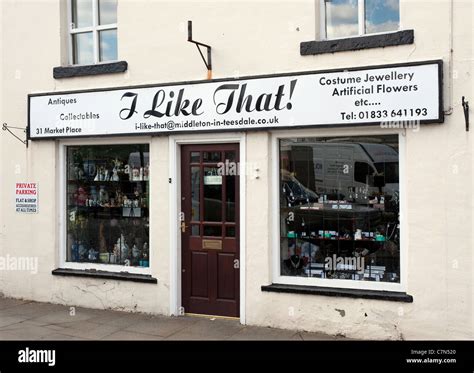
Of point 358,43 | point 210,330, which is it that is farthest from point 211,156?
point 358,43

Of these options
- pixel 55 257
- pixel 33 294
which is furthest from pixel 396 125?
pixel 33 294

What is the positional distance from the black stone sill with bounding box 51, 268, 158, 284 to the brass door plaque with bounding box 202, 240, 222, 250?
0.90 metres

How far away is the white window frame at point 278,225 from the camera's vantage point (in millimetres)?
6910

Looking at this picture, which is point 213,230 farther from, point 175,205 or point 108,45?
point 108,45

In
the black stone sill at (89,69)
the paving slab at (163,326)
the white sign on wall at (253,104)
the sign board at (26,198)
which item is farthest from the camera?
the sign board at (26,198)

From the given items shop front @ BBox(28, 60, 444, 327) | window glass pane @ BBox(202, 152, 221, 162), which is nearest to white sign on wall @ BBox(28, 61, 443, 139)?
shop front @ BBox(28, 60, 444, 327)

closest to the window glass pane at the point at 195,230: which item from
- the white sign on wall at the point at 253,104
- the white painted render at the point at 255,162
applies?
the white painted render at the point at 255,162

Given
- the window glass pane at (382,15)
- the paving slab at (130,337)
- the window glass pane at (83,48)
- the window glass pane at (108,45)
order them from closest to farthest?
the window glass pane at (382,15)
the paving slab at (130,337)
the window glass pane at (108,45)
the window glass pane at (83,48)

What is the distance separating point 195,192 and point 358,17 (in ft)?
10.6

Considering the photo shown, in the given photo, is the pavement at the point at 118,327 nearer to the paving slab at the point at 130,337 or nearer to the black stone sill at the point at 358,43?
the paving slab at the point at 130,337

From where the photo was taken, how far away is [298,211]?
7.66 metres

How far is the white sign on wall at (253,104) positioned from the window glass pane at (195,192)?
2.16 feet

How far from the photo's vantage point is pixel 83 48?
9.12m

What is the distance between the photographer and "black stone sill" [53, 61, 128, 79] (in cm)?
848
